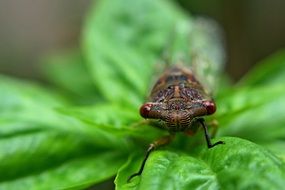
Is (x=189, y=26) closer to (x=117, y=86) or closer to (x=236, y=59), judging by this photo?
(x=117, y=86)

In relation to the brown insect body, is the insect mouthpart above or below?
below

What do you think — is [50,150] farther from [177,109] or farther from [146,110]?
[177,109]

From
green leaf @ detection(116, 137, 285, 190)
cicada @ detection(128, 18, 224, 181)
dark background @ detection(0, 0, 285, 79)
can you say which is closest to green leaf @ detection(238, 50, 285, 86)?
cicada @ detection(128, 18, 224, 181)

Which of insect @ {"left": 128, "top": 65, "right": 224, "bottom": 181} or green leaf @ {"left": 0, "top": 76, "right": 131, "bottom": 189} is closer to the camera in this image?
insect @ {"left": 128, "top": 65, "right": 224, "bottom": 181}

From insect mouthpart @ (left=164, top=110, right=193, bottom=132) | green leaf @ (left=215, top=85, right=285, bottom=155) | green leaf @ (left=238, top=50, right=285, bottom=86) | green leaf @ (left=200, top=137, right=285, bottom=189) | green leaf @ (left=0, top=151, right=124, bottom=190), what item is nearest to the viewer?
green leaf @ (left=200, top=137, right=285, bottom=189)

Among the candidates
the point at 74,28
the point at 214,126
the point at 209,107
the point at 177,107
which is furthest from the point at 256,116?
the point at 74,28

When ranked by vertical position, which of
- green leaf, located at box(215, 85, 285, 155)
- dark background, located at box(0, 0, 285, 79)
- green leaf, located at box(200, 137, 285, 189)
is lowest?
green leaf, located at box(200, 137, 285, 189)

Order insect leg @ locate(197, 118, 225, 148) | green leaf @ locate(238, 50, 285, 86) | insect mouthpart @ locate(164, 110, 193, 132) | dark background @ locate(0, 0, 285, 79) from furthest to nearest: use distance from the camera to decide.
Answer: dark background @ locate(0, 0, 285, 79) → green leaf @ locate(238, 50, 285, 86) → insect mouthpart @ locate(164, 110, 193, 132) → insect leg @ locate(197, 118, 225, 148)

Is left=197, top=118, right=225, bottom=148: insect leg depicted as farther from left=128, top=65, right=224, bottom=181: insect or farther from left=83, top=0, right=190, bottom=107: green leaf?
left=83, top=0, right=190, bottom=107: green leaf

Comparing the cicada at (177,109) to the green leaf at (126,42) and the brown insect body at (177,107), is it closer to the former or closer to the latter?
the brown insect body at (177,107)
